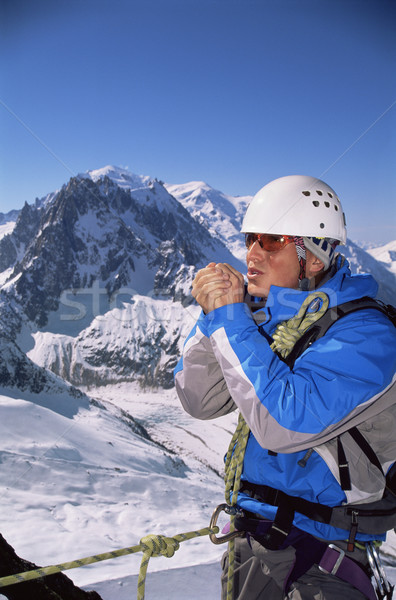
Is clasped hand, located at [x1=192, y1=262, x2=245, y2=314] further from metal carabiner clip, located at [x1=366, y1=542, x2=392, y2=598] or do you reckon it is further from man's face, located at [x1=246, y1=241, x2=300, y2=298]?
metal carabiner clip, located at [x1=366, y1=542, x2=392, y2=598]

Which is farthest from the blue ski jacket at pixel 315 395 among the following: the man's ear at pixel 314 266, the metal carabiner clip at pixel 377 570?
the man's ear at pixel 314 266

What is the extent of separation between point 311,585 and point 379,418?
1384 mm

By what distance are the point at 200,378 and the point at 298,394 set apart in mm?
1303

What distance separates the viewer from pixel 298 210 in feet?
11.8

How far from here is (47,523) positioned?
54.0 ft

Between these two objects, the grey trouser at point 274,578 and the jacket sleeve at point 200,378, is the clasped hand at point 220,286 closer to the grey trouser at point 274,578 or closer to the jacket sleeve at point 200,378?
the jacket sleeve at point 200,378

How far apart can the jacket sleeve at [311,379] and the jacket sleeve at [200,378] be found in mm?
807

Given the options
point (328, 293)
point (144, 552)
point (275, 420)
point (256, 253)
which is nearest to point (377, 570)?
point (275, 420)

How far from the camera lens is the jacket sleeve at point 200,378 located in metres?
3.38

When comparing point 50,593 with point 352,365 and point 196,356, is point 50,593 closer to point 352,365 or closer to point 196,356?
point 196,356

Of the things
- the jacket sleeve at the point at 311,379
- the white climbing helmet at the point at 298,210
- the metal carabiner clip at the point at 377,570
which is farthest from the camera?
the white climbing helmet at the point at 298,210

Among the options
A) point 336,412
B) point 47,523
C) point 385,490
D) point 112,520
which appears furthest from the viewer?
point 112,520

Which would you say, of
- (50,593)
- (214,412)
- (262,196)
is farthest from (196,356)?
(50,593)

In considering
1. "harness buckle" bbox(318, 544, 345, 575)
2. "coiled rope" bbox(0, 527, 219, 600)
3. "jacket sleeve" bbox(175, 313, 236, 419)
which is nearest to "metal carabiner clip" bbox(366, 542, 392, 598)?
"harness buckle" bbox(318, 544, 345, 575)
